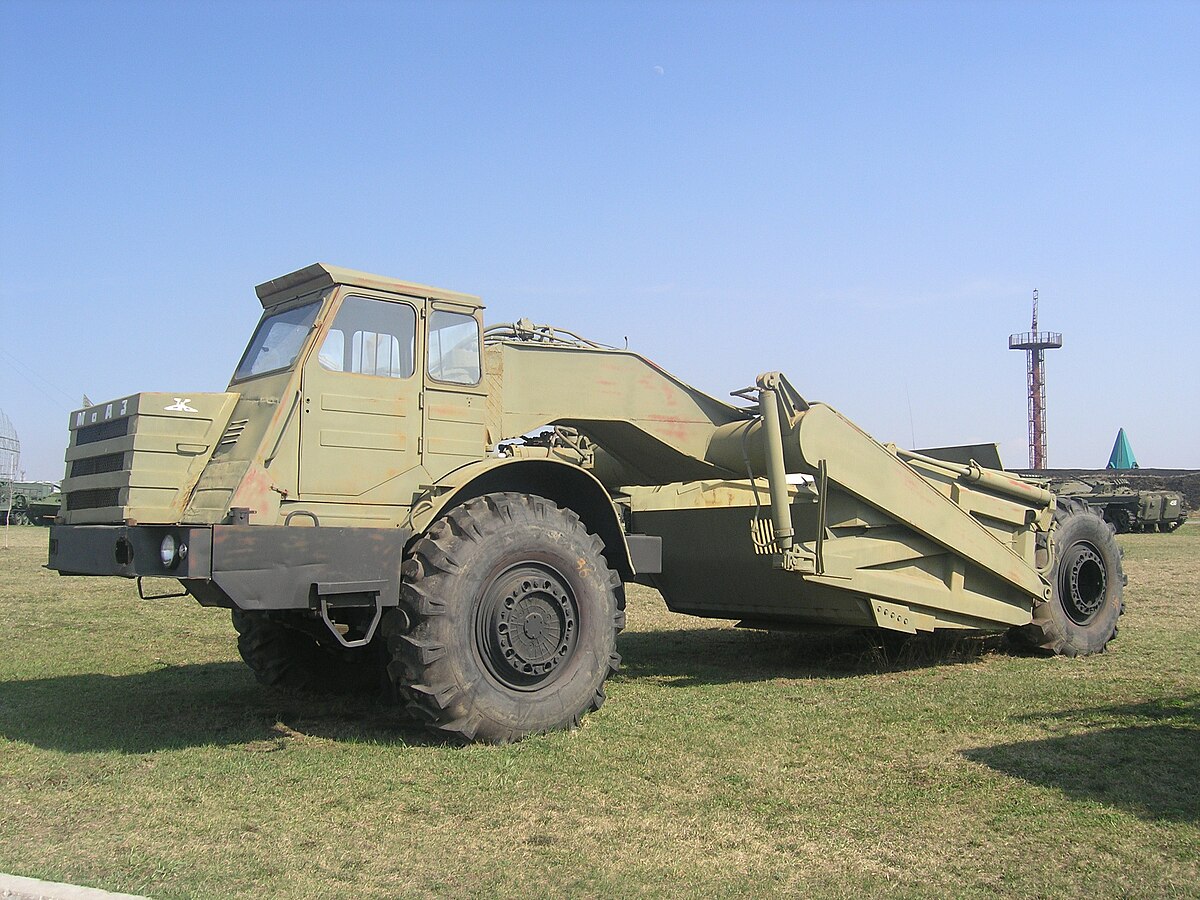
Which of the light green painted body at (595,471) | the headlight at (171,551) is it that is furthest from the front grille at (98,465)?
the headlight at (171,551)

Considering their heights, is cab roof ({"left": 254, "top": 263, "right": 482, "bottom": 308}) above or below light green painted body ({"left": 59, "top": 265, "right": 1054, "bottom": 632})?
above

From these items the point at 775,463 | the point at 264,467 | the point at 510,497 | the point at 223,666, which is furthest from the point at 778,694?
the point at 223,666

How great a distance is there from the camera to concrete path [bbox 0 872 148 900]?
3.79 m

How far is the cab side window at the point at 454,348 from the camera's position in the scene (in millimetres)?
7207

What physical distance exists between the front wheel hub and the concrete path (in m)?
2.87

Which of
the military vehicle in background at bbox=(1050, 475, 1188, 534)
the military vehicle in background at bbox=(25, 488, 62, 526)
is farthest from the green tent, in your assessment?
the military vehicle in background at bbox=(25, 488, 62, 526)

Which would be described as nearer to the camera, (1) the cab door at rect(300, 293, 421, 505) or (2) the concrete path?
(2) the concrete path

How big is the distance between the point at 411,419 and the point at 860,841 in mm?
3783

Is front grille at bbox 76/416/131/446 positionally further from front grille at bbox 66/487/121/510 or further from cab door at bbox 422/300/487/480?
cab door at bbox 422/300/487/480

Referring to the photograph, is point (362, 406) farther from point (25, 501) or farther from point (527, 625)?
point (25, 501)

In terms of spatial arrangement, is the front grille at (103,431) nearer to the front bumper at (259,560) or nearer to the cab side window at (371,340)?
the front bumper at (259,560)

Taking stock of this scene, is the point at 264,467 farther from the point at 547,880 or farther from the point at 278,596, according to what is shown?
the point at 547,880

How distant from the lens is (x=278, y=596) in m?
5.95

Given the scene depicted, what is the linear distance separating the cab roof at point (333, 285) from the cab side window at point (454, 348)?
0.12 meters
